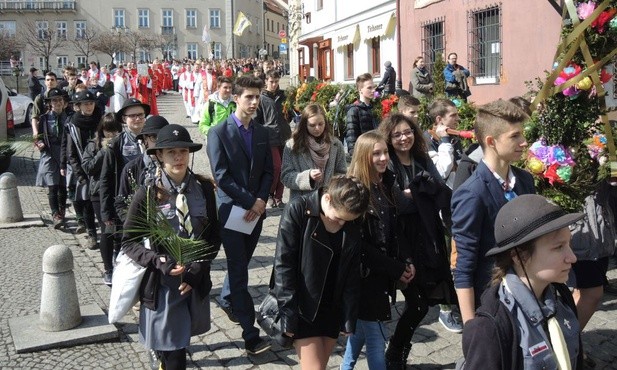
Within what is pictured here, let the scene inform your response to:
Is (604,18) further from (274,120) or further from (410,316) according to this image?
(274,120)

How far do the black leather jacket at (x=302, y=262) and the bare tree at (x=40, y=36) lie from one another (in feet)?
235

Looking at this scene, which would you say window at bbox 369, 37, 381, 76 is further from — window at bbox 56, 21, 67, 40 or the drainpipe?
window at bbox 56, 21, 67, 40

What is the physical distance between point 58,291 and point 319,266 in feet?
8.72

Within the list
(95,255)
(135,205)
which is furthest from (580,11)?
(95,255)

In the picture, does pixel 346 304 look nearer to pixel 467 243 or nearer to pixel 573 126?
pixel 467 243

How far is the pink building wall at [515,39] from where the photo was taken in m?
13.2

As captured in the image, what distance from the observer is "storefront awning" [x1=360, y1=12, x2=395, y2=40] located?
2191cm

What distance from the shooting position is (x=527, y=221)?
247 centimetres

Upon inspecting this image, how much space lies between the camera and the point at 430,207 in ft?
15.5

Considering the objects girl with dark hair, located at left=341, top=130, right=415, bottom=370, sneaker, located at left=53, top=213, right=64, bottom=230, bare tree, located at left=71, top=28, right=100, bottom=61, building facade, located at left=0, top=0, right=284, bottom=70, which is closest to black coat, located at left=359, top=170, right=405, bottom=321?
girl with dark hair, located at left=341, top=130, right=415, bottom=370

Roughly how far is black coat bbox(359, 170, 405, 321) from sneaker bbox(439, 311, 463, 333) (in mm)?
1310

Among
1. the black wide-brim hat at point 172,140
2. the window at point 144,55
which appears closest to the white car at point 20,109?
the black wide-brim hat at point 172,140

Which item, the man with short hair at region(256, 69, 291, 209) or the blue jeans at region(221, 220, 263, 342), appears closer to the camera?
the blue jeans at region(221, 220, 263, 342)

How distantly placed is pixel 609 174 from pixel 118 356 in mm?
3706
